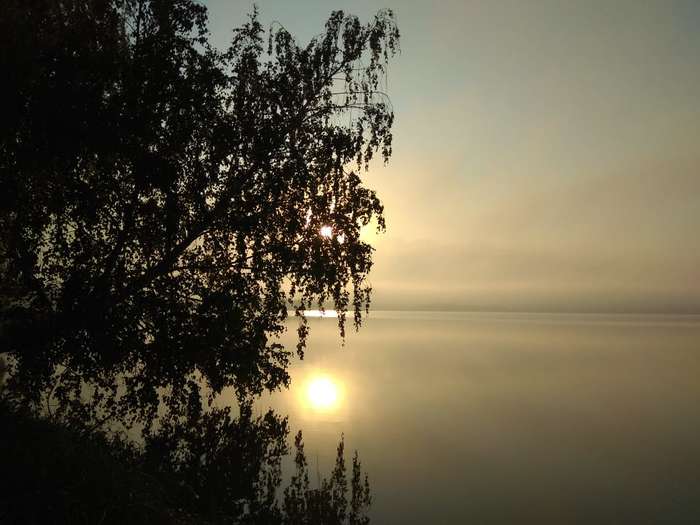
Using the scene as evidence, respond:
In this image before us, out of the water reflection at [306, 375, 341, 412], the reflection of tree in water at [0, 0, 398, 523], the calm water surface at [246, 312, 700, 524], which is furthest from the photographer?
the water reflection at [306, 375, 341, 412]

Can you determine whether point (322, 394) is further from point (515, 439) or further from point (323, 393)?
point (515, 439)

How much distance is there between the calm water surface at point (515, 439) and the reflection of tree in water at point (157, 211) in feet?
29.2

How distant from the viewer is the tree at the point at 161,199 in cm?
1088

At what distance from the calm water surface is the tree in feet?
35.0

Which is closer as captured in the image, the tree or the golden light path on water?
the tree

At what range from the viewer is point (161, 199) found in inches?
521

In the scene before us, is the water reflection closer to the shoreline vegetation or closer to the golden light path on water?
the golden light path on water

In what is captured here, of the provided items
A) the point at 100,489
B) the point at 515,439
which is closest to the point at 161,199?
the point at 100,489

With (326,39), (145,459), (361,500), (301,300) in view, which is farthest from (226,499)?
(326,39)

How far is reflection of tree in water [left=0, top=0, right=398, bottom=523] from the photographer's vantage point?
35.3 ft

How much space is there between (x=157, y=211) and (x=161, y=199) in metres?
0.38

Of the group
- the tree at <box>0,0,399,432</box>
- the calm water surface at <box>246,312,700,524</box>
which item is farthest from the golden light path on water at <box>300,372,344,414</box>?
the tree at <box>0,0,399,432</box>

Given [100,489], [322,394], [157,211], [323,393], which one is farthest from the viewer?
[323,393]

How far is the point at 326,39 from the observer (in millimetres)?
15805
